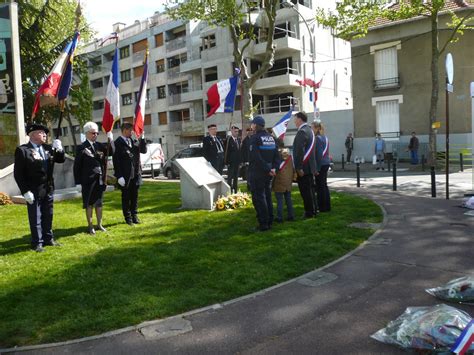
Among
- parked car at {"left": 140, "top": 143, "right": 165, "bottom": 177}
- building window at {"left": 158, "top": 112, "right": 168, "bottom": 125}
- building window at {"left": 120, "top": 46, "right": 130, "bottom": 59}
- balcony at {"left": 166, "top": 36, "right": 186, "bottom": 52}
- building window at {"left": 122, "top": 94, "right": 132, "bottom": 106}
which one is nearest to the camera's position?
parked car at {"left": 140, "top": 143, "right": 165, "bottom": 177}

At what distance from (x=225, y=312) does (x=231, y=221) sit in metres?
4.46

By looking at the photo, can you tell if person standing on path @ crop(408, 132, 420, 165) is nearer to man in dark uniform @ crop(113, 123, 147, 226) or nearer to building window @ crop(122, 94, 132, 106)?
man in dark uniform @ crop(113, 123, 147, 226)

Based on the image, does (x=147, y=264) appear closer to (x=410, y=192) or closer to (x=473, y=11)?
(x=410, y=192)

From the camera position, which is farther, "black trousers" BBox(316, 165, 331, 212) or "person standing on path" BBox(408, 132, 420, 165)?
"person standing on path" BBox(408, 132, 420, 165)

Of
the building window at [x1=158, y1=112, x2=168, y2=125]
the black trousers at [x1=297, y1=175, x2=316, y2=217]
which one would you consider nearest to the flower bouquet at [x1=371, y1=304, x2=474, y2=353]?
the black trousers at [x1=297, y1=175, x2=316, y2=217]

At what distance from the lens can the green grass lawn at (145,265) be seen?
4.37 meters

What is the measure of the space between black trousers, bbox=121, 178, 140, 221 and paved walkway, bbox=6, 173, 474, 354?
14.2 feet

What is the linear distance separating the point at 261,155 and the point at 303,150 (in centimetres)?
113

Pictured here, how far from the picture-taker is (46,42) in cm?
2089

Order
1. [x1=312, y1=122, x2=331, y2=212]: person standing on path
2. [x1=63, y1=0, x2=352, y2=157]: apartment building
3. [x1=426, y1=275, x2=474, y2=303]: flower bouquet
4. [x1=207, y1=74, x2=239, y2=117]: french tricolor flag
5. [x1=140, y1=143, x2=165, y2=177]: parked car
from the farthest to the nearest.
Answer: [x1=63, y1=0, x2=352, y2=157]: apartment building < [x1=140, y1=143, x2=165, y2=177]: parked car < [x1=207, y1=74, x2=239, y2=117]: french tricolor flag < [x1=312, y1=122, x2=331, y2=212]: person standing on path < [x1=426, y1=275, x2=474, y2=303]: flower bouquet

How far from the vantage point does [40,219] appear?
7031 mm

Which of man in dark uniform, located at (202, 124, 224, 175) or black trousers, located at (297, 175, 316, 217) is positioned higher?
man in dark uniform, located at (202, 124, 224, 175)

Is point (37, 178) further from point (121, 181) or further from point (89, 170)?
point (121, 181)

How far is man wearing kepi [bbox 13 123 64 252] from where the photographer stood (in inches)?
266
